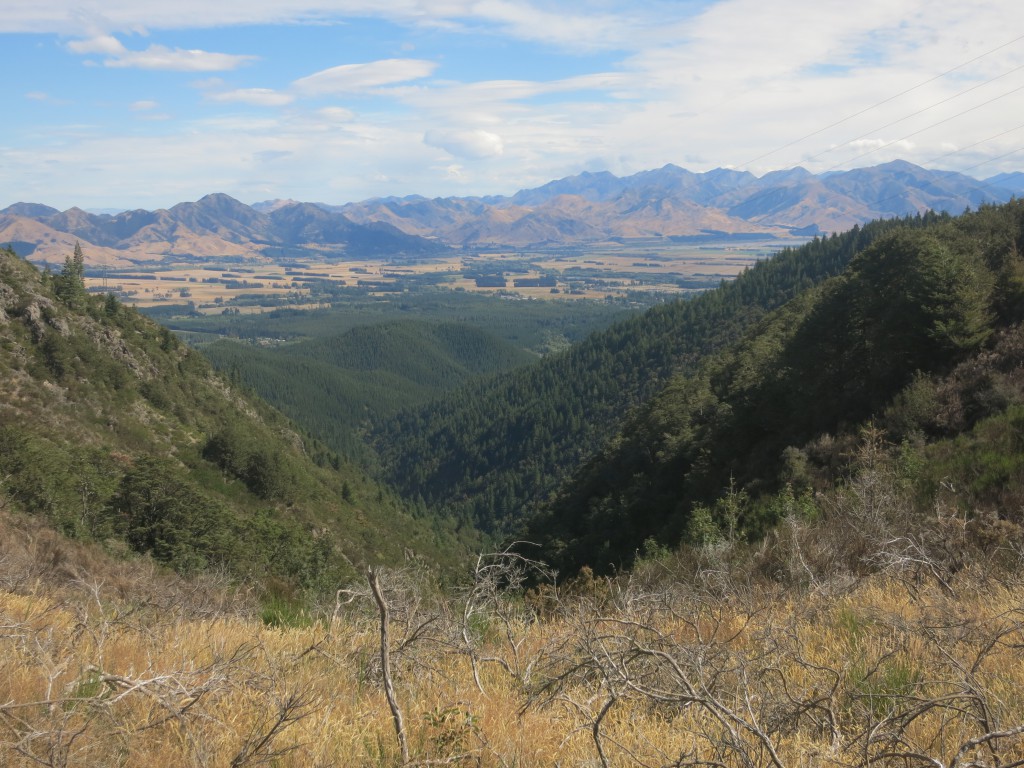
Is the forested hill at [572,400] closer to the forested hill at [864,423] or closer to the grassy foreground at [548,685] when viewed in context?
the forested hill at [864,423]

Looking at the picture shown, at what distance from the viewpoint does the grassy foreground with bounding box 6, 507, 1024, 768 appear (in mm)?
3133

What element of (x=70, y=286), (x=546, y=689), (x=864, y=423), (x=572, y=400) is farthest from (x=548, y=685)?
(x=572, y=400)

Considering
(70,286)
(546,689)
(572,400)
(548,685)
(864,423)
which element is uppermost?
(70,286)

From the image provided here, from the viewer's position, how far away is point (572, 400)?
121m

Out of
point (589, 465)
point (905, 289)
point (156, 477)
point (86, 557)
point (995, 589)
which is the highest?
point (905, 289)

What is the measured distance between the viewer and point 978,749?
10.3 ft

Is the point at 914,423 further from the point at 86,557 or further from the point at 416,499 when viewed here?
the point at 416,499

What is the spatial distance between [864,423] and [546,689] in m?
22.4

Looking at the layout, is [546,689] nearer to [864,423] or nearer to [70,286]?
[864,423]

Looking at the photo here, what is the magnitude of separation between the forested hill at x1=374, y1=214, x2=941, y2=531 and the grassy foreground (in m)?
94.5

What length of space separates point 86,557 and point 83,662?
9.78 metres

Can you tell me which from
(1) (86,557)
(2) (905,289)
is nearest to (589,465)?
(2) (905,289)

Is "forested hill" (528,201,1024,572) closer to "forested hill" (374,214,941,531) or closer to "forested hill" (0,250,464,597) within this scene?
"forested hill" (0,250,464,597)

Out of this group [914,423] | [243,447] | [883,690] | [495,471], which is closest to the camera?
[883,690]
